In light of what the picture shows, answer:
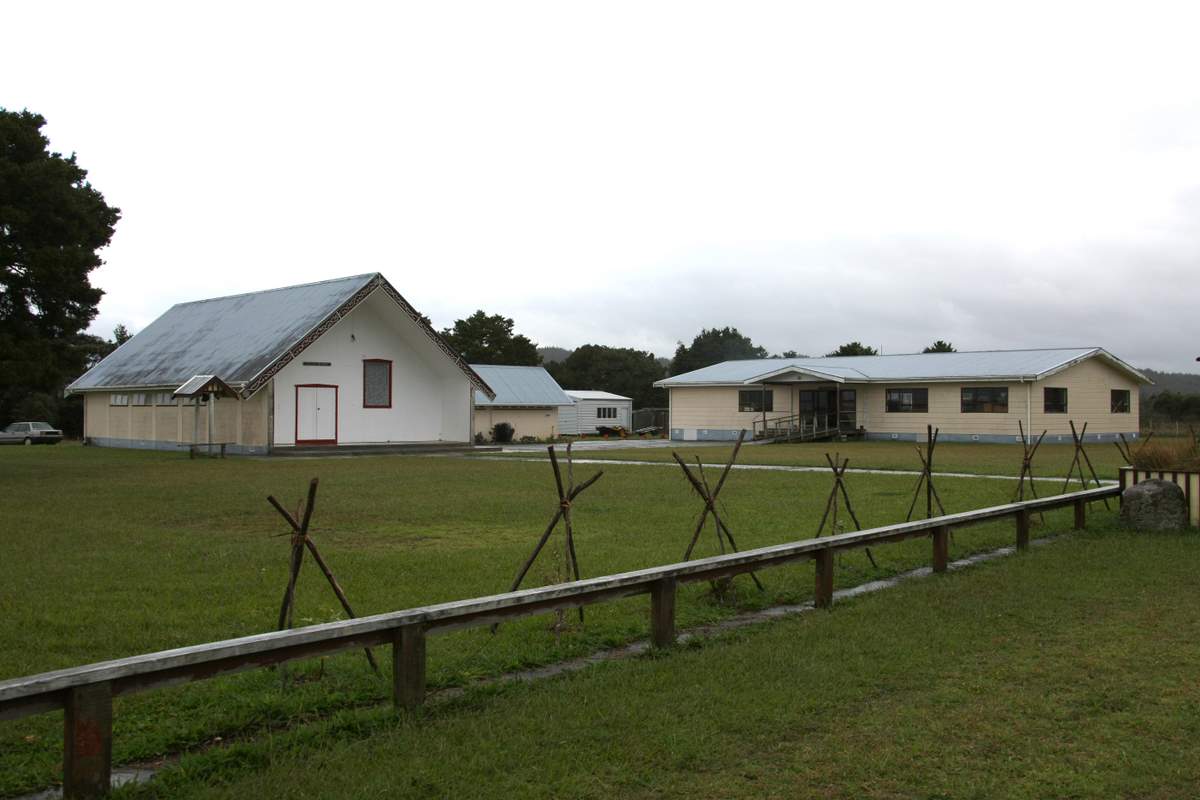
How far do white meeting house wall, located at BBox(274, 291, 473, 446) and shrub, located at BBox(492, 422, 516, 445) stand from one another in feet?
27.7

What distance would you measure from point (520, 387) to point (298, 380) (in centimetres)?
1762

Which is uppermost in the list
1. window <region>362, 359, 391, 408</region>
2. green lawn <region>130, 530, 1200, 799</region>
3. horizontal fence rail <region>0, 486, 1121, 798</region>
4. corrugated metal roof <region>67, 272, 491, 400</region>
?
corrugated metal roof <region>67, 272, 491, 400</region>

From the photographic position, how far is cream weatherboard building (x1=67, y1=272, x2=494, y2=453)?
33969mm

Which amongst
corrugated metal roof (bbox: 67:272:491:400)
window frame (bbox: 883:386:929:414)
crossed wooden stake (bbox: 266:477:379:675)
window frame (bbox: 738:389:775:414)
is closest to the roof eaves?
corrugated metal roof (bbox: 67:272:491:400)

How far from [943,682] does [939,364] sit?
4193 cm

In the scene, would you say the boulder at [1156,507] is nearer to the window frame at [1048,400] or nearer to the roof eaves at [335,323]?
the roof eaves at [335,323]

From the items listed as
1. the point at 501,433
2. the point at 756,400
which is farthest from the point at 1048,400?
the point at 501,433

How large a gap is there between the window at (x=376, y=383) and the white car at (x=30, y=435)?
2078cm

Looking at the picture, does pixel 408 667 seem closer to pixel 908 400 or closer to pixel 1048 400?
pixel 1048 400

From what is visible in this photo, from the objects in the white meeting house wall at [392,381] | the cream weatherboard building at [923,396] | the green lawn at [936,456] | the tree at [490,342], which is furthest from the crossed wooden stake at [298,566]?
the tree at [490,342]

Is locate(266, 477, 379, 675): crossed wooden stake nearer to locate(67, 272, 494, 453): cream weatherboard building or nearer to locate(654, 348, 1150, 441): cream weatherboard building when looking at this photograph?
locate(67, 272, 494, 453): cream weatherboard building

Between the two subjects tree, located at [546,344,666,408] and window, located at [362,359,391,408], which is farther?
tree, located at [546,344,666,408]

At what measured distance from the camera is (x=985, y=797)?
468 centimetres

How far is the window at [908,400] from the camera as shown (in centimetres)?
4484
